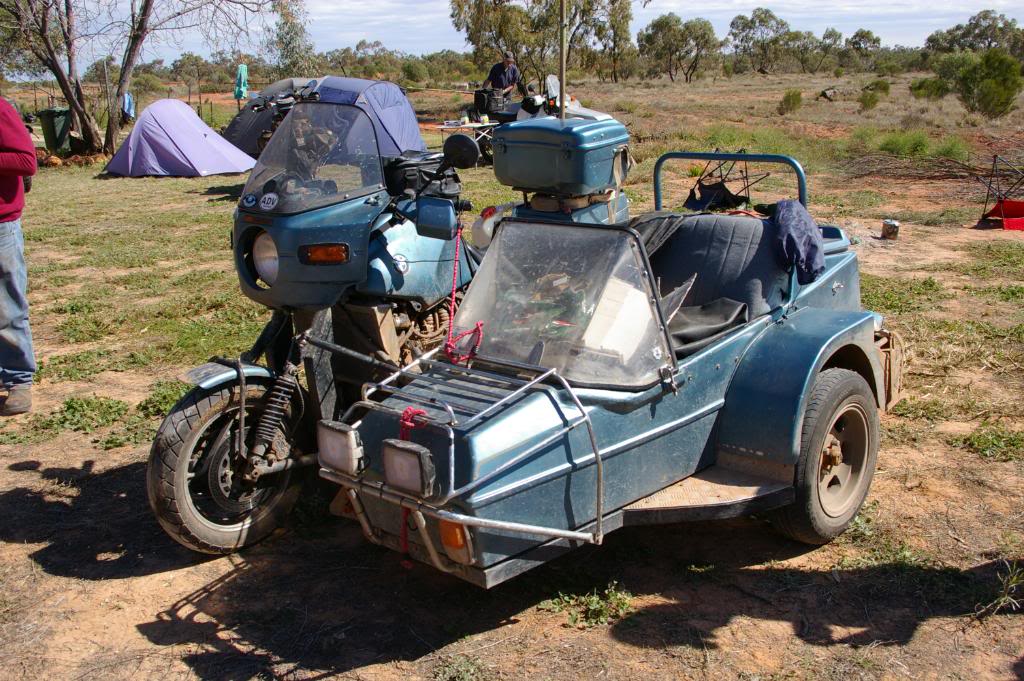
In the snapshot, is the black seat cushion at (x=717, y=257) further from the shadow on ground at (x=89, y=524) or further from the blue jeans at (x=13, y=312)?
the blue jeans at (x=13, y=312)

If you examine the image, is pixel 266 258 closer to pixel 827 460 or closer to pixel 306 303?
pixel 306 303

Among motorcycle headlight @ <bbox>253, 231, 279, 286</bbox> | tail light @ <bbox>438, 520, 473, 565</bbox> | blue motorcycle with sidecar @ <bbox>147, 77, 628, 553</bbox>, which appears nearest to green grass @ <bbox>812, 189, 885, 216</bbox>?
blue motorcycle with sidecar @ <bbox>147, 77, 628, 553</bbox>

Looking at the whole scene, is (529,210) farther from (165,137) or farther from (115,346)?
(165,137)

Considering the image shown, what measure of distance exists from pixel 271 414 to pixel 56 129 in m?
19.1

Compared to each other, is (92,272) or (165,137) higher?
(165,137)

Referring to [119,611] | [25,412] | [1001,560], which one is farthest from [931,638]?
[25,412]

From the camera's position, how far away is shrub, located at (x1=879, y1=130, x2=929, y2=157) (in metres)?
18.0

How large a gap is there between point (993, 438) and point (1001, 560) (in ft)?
4.54

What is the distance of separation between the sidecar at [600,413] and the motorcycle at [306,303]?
515mm

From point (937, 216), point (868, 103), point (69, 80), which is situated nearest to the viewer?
point (937, 216)

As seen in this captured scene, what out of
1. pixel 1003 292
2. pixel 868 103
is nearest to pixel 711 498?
pixel 1003 292

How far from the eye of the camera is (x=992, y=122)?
26219mm

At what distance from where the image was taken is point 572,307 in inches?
154

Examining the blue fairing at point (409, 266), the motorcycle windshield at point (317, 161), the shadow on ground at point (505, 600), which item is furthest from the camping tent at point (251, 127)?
the shadow on ground at point (505, 600)
